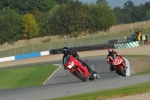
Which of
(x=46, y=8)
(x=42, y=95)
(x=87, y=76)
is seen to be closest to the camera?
(x=42, y=95)

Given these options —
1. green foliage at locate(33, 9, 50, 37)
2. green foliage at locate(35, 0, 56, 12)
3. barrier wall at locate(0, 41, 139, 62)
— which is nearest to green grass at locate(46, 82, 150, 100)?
barrier wall at locate(0, 41, 139, 62)

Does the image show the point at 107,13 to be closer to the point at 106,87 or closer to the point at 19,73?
the point at 19,73

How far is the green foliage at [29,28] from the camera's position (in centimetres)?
9456

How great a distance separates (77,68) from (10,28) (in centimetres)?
7816

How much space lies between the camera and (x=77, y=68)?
705 inches

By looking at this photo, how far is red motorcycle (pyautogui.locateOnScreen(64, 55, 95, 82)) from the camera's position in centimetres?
1756

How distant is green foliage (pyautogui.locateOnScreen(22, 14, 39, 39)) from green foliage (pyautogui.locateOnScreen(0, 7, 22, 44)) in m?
1.35

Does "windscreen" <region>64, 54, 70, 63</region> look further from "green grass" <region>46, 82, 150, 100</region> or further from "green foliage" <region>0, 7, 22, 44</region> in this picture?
"green foliage" <region>0, 7, 22, 44</region>

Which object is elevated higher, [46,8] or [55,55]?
[46,8]

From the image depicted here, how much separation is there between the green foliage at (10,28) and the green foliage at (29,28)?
1351 mm

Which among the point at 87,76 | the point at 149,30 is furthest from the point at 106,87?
the point at 149,30

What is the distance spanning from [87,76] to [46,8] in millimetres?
122184

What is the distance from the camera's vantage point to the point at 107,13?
99.8 m

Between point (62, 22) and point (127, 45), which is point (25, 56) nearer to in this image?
point (127, 45)
